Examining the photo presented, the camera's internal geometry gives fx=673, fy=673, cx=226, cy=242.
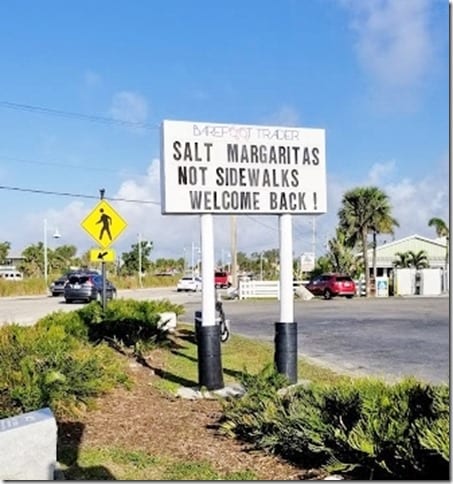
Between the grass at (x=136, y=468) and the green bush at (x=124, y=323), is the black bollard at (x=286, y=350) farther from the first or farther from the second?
the green bush at (x=124, y=323)

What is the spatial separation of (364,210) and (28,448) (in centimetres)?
4182

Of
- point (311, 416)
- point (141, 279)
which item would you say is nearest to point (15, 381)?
point (311, 416)

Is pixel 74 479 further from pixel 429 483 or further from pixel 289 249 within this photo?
pixel 289 249

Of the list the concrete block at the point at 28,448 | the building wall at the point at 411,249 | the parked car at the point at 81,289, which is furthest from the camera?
the building wall at the point at 411,249

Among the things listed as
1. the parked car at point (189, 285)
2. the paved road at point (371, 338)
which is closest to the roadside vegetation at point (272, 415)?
the paved road at point (371, 338)

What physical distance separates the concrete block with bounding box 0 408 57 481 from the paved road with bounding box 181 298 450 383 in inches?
229

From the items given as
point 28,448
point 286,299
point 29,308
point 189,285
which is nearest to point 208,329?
point 286,299

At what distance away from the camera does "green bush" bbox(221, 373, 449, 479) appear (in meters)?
4.39

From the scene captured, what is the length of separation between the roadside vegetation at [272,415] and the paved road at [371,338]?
2.09 m

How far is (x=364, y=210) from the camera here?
44625mm

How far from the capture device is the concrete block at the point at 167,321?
46.7 feet

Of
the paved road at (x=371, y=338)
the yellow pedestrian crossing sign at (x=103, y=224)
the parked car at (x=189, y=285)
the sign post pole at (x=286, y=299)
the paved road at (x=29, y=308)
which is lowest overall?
the parked car at (x=189, y=285)

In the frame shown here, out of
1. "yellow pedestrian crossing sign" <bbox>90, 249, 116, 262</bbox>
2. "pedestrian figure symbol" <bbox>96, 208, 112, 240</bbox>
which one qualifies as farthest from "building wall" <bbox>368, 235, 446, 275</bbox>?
"pedestrian figure symbol" <bbox>96, 208, 112, 240</bbox>

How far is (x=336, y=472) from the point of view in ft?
15.4
